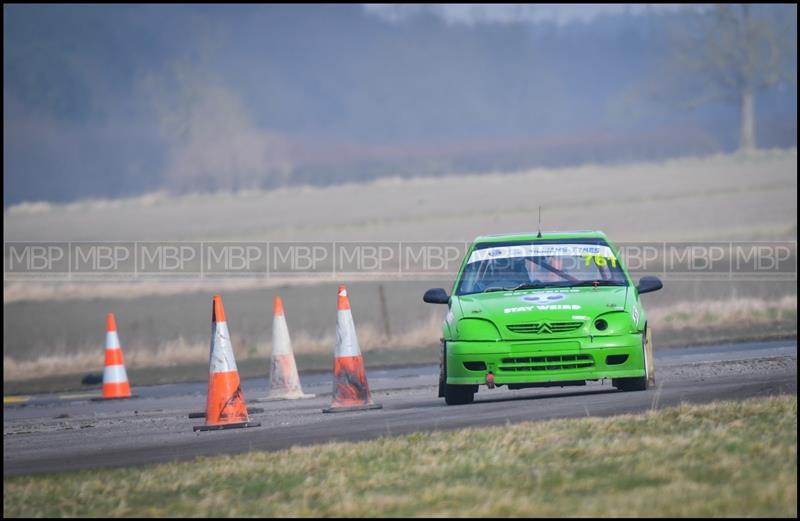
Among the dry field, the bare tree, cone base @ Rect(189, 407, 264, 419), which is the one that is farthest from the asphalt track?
the bare tree

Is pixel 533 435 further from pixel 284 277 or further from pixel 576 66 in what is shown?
pixel 576 66

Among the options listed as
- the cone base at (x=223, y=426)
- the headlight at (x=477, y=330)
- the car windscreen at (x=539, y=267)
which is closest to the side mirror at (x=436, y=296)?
the car windscreen at (x=539, y=267)

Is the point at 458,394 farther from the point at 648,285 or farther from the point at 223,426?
the point at 223,426

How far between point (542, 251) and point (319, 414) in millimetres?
2453

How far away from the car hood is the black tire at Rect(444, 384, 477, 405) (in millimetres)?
668

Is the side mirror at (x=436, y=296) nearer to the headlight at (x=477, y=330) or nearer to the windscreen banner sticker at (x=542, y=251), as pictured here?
the windscreen banner sticker at (x=542, y=251)

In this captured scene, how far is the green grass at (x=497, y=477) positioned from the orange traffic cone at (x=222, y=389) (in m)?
2.77

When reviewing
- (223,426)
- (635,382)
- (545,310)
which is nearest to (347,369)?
(223,426)

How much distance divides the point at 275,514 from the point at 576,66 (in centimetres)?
16172

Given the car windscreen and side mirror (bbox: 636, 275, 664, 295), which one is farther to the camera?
the car windscreen

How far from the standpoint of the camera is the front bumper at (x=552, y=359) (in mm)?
13242

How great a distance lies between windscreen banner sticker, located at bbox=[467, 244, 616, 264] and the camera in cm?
1467

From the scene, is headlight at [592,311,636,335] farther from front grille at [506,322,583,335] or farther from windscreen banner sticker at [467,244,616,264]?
windscreen banner sticker at [467,244,616,264]

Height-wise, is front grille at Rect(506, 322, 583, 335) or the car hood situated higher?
the car hood
